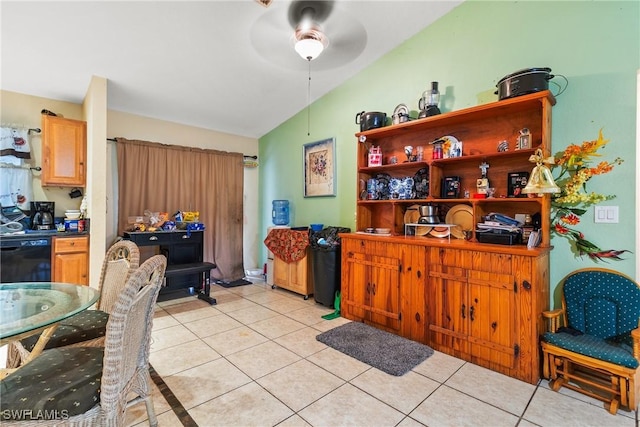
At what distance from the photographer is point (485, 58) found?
2.81m

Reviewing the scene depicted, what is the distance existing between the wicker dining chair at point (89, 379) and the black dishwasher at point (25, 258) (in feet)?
8.44

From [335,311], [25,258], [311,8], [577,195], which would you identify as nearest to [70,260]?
[25,258]

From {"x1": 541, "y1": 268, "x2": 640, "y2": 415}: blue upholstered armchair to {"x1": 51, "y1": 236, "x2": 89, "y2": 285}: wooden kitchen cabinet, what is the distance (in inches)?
183

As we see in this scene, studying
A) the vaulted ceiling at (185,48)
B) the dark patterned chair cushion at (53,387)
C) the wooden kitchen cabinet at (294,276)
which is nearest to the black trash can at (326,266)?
the wooden kitchen cabinet at (294,276)

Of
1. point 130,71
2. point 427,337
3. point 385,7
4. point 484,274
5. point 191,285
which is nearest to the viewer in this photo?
point 484,274

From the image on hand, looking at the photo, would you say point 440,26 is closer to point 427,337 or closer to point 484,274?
point 484,274

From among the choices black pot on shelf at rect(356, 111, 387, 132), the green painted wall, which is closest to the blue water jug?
the green painted wall

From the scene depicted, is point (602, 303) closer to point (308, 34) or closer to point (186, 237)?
point (308, 34)

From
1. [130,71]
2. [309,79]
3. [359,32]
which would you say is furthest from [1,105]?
[359,32]

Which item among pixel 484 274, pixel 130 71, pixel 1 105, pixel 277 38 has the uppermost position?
pixel 277 38

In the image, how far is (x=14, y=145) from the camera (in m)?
3.53

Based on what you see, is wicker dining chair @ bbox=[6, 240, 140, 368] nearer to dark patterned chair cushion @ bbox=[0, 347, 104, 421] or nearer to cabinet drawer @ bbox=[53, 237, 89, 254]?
dark patterned chair cushion @ bbox=[0, 347, 104, 421]

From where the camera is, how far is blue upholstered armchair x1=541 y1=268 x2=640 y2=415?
1.83 meters

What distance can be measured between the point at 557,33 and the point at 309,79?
258cm
